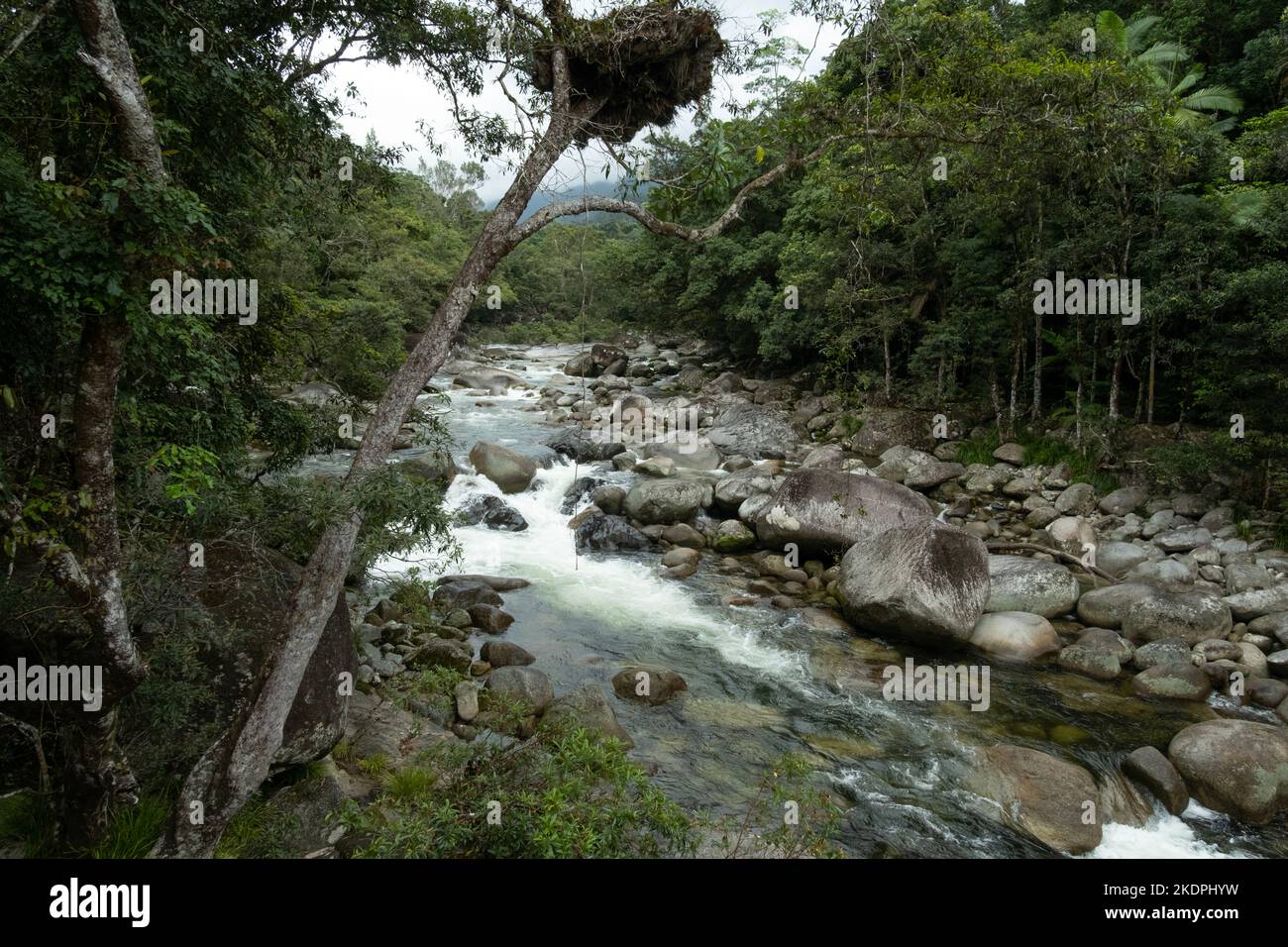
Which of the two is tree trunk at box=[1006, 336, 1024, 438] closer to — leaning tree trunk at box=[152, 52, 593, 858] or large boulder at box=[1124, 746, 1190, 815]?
large boulder at box=[1124, 746, 1190, 815]

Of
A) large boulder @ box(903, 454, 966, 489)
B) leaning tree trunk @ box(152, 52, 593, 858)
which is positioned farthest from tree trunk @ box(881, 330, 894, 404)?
leaning tree trunk @ box(152, 52, 593, 858)

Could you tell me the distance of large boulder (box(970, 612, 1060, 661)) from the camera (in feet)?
36.6

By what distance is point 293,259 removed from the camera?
20.5 m

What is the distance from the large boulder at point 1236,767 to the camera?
24.8 ft

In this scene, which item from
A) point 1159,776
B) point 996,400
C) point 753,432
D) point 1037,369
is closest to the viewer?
point 1159,776

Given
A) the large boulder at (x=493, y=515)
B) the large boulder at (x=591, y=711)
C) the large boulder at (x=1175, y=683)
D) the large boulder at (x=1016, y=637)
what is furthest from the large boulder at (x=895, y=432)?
the large boulder at (x=591, y=711)

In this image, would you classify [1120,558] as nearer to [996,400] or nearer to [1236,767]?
[1236,767]

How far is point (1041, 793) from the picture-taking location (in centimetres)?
765

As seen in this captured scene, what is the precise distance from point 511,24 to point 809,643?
9544 mm

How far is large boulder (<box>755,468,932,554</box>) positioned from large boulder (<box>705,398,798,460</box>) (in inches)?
278

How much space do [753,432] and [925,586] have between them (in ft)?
41.3

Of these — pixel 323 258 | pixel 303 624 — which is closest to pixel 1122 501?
pixel 323 258

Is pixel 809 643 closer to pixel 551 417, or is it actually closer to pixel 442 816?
pixel 442 816
